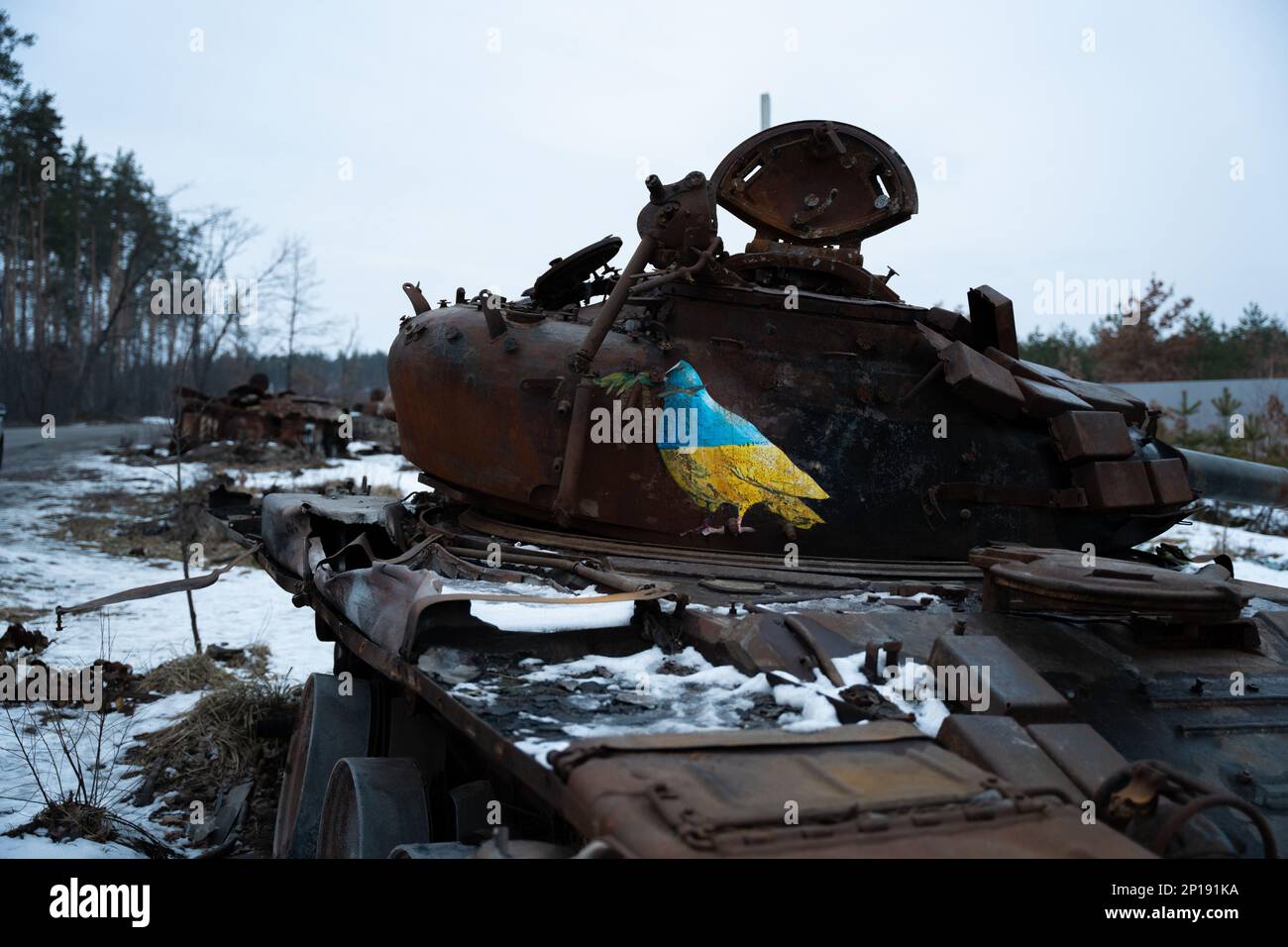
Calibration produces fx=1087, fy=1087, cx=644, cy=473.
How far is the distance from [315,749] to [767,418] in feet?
7.71

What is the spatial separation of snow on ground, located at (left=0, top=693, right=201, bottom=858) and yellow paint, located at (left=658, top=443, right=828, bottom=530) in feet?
9.65

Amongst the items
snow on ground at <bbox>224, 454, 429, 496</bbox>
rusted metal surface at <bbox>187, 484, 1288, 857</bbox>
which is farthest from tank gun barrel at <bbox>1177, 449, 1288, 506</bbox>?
snow on ground at <bbox>224, 454, 429, 496</bbox>

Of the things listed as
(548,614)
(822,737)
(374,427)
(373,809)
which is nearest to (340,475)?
(374,427)

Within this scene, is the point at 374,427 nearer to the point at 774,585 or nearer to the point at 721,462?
the point at 721,462

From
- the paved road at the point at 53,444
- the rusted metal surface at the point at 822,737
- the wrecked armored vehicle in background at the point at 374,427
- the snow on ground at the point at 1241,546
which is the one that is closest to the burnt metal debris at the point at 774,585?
the rusted metal surface at the point at 822,737

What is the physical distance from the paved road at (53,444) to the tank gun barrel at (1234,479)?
56.0 ft

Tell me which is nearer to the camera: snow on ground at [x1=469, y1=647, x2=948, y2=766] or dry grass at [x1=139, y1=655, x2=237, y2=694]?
snow on ground at [x1=469, y1=647, x2=948, y2=766]

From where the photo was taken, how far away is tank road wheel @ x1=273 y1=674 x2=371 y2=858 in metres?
4.49

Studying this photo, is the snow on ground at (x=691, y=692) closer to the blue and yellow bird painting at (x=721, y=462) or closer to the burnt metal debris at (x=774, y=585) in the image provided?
the burnt metal debris at (x=774, y=585)

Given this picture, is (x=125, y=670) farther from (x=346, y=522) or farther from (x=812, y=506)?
(x=812, y=506)

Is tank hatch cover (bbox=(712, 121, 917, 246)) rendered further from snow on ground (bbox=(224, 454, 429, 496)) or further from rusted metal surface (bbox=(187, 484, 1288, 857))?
snow on ground (bbox=(224, 454, 429, 496))

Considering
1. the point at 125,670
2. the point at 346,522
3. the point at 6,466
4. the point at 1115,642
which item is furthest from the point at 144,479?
the point at 1115,642

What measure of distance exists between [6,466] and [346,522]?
52.2 feet

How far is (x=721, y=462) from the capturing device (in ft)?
14.1
